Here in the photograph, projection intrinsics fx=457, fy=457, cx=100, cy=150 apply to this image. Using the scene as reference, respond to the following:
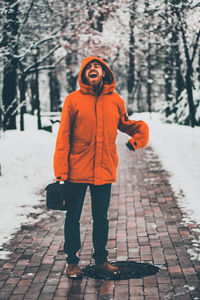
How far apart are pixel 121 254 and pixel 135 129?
4.63 ft

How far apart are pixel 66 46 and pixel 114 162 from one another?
13639mm

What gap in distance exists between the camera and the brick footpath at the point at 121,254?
391 centimetres

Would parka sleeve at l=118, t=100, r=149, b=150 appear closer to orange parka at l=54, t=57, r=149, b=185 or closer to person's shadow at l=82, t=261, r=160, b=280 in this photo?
orange parka at l=54, t=57, r=149, b=185

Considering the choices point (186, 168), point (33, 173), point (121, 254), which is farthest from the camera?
point (186, 168)

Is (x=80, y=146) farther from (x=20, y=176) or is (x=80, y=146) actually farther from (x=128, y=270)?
(x=20, y=176)

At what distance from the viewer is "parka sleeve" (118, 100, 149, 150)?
14.0 feet

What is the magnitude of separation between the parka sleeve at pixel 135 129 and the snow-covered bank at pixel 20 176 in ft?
6.38

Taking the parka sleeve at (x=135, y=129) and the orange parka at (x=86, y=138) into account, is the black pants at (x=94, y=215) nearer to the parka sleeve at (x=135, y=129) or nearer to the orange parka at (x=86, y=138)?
the orange parka at (x=86, y=138)

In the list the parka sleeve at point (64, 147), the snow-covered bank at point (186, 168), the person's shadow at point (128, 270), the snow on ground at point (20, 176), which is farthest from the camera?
the snow-covered bank at point (186, 168)

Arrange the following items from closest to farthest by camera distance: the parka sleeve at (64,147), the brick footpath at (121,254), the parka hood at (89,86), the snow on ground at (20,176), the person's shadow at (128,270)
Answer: the brick footpath at (121,254)
the parka sleeve at (64,147)
the parka hood at (89,86)
the person's shadow at (128,270)
the snow on ground at (20,176)

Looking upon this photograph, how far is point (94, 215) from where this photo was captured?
14.1 ft

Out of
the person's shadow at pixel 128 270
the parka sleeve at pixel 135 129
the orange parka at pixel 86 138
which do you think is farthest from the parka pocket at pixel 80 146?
the person's shadow at pixel 128 270

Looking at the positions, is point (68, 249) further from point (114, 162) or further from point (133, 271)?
point (114, 162)

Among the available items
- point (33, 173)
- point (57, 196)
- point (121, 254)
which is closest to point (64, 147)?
point (57, 196)
